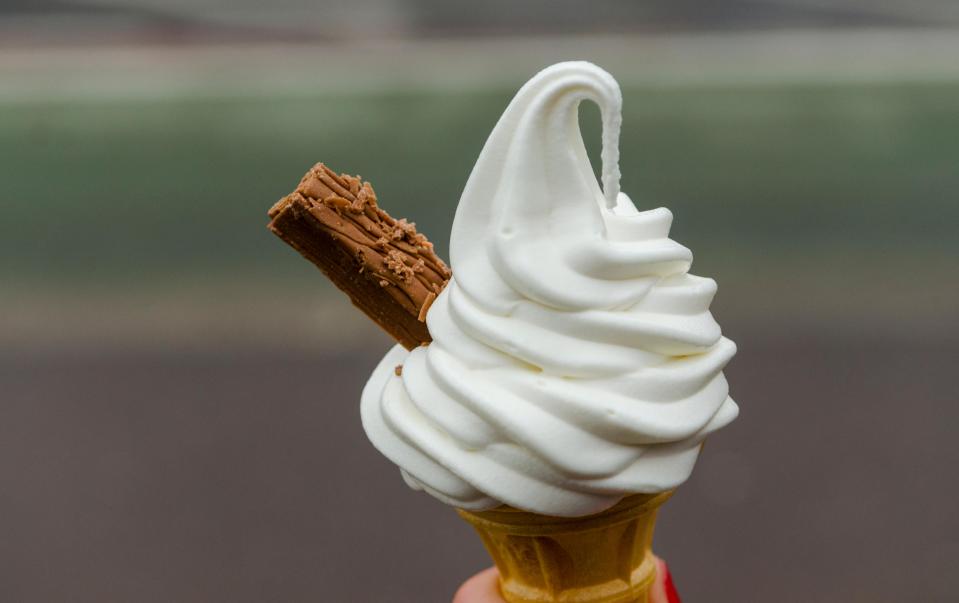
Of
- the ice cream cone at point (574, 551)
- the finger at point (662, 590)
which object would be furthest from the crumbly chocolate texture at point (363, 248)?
the finger at point (662, 590)

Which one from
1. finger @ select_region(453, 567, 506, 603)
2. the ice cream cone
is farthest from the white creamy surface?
finger @ select_region(453, 567, 506, 603)

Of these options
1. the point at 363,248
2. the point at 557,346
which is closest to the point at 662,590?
the point at 557,346

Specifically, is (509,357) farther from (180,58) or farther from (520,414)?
(180,58)

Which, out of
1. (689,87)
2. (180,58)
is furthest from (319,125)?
(689,87)

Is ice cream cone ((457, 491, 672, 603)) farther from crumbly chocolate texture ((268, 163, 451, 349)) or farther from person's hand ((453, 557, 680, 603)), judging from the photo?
crumbly chocolate texture ((268, 163, 451, 349))

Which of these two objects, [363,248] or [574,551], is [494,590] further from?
[363,248]
